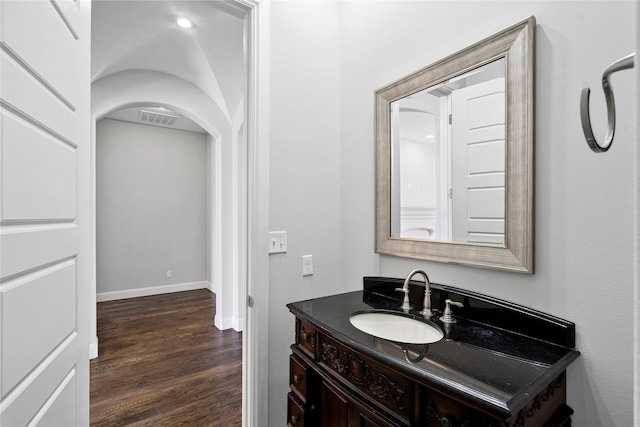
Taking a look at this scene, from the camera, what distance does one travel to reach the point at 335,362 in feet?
3.49

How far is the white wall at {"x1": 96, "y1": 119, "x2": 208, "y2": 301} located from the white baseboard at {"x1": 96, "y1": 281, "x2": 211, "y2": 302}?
13 millimetres

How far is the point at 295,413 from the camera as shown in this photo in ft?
4.11

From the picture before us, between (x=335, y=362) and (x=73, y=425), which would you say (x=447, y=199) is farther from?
(x=73, y=425)

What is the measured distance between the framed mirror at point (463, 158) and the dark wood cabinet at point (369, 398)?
45 centimetres

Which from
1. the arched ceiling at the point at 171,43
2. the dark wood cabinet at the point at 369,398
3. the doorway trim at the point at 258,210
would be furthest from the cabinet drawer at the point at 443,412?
the arched ceiling at the point at 171,43

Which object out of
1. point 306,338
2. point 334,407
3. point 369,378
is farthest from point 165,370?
point 369,378

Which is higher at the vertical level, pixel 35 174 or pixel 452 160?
pixel 452 160

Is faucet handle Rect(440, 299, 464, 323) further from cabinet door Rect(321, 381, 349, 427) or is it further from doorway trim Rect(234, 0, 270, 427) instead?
doorway trim Rect(234, 0, 270, 427)

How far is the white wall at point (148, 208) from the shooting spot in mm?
4422

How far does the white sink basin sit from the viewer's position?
3.68 ft

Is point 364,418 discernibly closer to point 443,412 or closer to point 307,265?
point 443,412

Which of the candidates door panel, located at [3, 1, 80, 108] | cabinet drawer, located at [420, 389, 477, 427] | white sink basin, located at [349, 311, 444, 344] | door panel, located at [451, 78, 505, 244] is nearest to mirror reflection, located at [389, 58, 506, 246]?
door panel, located at [451, 78, 505, 244]

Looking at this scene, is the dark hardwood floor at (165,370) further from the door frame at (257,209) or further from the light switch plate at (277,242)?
the light switch plate at (277,242)

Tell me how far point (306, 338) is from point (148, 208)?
4.47m
